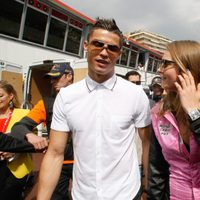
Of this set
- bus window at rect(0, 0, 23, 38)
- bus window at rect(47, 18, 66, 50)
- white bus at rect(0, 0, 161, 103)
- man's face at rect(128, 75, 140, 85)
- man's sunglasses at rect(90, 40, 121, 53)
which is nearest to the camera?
man's sunglasses at rect(90, 40, 121, 53)

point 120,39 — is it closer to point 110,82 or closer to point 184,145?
point 110,82

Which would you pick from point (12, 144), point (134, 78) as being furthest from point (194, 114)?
point (134, 78)

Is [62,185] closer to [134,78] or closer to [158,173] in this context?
[158,173]

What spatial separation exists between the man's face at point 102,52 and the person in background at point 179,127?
0.39 m

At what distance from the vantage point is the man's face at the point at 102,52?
6.24 feet

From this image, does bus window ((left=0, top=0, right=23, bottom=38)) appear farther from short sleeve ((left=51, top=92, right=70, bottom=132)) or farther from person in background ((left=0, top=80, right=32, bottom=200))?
short sleeve ((left=51, top=92, right=70, bottom=132))

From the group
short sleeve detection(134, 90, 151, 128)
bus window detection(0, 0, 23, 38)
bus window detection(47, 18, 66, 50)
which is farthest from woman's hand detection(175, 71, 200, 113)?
bus window detection(47, 18, 66, 50)

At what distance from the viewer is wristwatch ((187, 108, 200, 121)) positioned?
1548 millimetres

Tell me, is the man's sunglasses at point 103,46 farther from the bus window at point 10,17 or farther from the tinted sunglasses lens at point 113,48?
the bus window at point 10,17

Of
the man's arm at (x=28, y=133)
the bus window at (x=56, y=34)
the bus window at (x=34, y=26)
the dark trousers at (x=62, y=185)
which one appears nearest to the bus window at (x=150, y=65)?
the bus window at (x=56, y=34)

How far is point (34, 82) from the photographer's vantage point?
29.2 feet

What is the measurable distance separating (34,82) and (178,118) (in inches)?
303

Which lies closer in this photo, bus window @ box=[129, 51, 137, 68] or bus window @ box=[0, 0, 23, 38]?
bus window @ box=[0, 0, 23, 38]

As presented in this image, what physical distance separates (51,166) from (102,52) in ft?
3.22
